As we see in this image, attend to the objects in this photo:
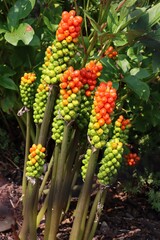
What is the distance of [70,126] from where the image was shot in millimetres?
1910

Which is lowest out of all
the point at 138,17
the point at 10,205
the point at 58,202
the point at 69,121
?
the point at 10,205

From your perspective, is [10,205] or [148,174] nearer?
[10,205]

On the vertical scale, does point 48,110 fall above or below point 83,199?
above

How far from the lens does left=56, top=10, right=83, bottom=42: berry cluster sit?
67.8 inches

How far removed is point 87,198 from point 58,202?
14 centimetres

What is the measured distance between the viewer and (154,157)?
3252 mm

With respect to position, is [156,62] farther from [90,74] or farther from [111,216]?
[111,216]

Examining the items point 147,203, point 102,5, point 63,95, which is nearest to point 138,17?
point 102,5

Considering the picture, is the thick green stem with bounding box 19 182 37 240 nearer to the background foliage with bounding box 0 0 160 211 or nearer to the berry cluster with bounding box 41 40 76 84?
the berry cluster with bounding box 41 40 76 84

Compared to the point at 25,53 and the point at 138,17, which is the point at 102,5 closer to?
the point at 138,17

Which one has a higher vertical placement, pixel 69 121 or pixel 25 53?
pixel 25 53

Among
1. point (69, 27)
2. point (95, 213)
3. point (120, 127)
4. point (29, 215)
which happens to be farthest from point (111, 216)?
point (69, 27)

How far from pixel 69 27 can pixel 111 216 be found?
4.73 feet

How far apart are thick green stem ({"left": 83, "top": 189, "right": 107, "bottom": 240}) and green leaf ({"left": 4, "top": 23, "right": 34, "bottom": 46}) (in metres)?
0.77
